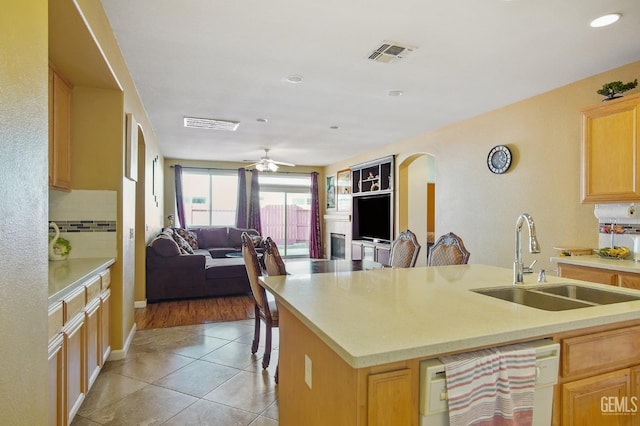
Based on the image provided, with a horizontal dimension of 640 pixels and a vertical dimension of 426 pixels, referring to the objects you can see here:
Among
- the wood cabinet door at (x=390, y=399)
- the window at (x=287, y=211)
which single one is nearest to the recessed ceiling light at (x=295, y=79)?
the wood cabinet door at (x=390, y=399)

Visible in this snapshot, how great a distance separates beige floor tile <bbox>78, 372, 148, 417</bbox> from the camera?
2302 millimetres

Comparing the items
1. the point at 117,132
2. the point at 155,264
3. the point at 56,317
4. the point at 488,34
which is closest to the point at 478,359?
the point at 56,317

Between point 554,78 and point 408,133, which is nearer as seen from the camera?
point 554,78

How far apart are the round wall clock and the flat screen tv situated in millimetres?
2259

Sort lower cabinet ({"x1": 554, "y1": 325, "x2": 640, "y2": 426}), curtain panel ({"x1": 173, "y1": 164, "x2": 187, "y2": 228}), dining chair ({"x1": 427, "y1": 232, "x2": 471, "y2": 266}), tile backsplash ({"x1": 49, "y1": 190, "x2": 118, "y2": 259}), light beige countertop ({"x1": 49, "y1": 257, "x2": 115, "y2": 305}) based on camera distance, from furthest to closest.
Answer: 1. curtain panel ({"x1": 173, "y1": 164, "x2": 187, "y2": 228})
2. dining chair ({"x1": 427, "y1": 232, "x2": 471, "y2": 266})
3. tile backsplash ({"x1": 49, "y1": 190, "x2": 118, "y2": 259})
4. light beige countertop ({"x1": 49, "y1": 257, "x2": 115, "y2": 305})
5. lower cabinet ({"x1": 554, "y1": 325, "x2": 640, "y2": 426})

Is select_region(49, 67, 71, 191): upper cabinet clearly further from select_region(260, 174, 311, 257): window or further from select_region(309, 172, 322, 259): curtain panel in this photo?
select_region(309, 172, 322, 259): curtain panel

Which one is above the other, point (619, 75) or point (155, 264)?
point (619, 75)

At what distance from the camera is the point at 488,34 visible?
2.49 metres

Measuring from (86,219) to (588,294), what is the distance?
3464mm

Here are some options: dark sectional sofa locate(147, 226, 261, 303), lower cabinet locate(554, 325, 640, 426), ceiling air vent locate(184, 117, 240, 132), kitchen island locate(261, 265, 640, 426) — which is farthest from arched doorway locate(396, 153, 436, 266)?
lower cabinet locate(554, 325, 640, 426)

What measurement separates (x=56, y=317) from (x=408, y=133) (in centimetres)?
504

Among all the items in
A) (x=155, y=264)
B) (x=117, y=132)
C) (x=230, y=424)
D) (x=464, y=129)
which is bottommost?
(x=230, y=424)

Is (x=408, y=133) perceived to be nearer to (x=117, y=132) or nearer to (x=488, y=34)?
(x=488, y=34)

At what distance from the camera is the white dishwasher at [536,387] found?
1.07m
